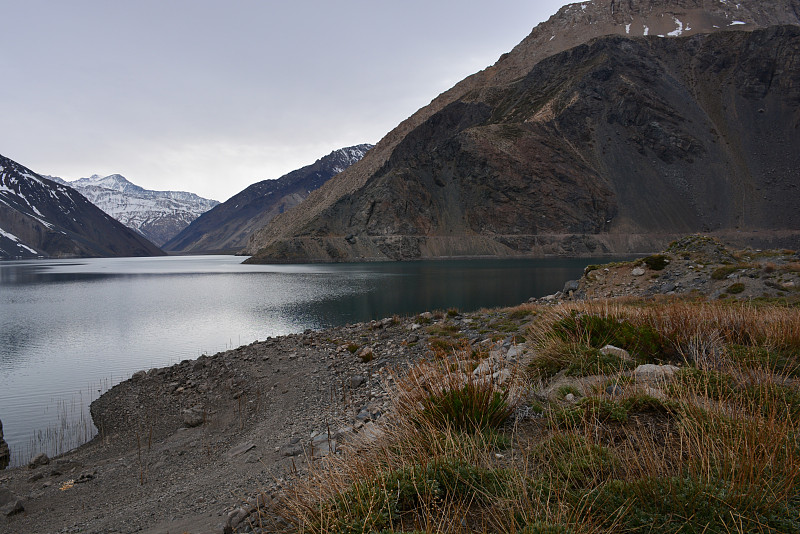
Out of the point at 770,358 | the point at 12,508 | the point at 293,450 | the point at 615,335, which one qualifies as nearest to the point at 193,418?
the point at 12,508

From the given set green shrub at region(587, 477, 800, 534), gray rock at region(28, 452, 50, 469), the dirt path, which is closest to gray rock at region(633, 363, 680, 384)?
green shrub at region(587, 477, 800, 534)

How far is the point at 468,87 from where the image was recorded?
183 metres

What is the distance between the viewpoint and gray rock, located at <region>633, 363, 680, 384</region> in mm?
4660

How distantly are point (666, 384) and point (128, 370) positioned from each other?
2315 cm

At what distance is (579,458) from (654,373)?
95.9 inches

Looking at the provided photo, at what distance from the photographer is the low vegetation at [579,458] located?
2.51 meters

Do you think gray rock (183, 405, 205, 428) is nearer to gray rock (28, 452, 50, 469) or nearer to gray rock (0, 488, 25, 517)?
gray rock (28, 452, 50, 469)

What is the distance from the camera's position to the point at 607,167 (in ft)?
447

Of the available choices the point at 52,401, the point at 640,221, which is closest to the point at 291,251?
the point at 640,221

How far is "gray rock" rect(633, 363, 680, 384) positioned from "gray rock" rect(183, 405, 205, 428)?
12.0m

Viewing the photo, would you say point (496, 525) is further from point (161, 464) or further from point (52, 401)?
point (52, 401)

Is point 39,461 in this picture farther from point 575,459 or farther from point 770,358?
point 770,358

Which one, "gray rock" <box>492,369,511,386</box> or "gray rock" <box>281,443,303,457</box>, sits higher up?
"gray rock" <box>492,369,511,386</box>

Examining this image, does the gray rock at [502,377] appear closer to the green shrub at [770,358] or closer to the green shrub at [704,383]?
the green shrub at [704,383]
